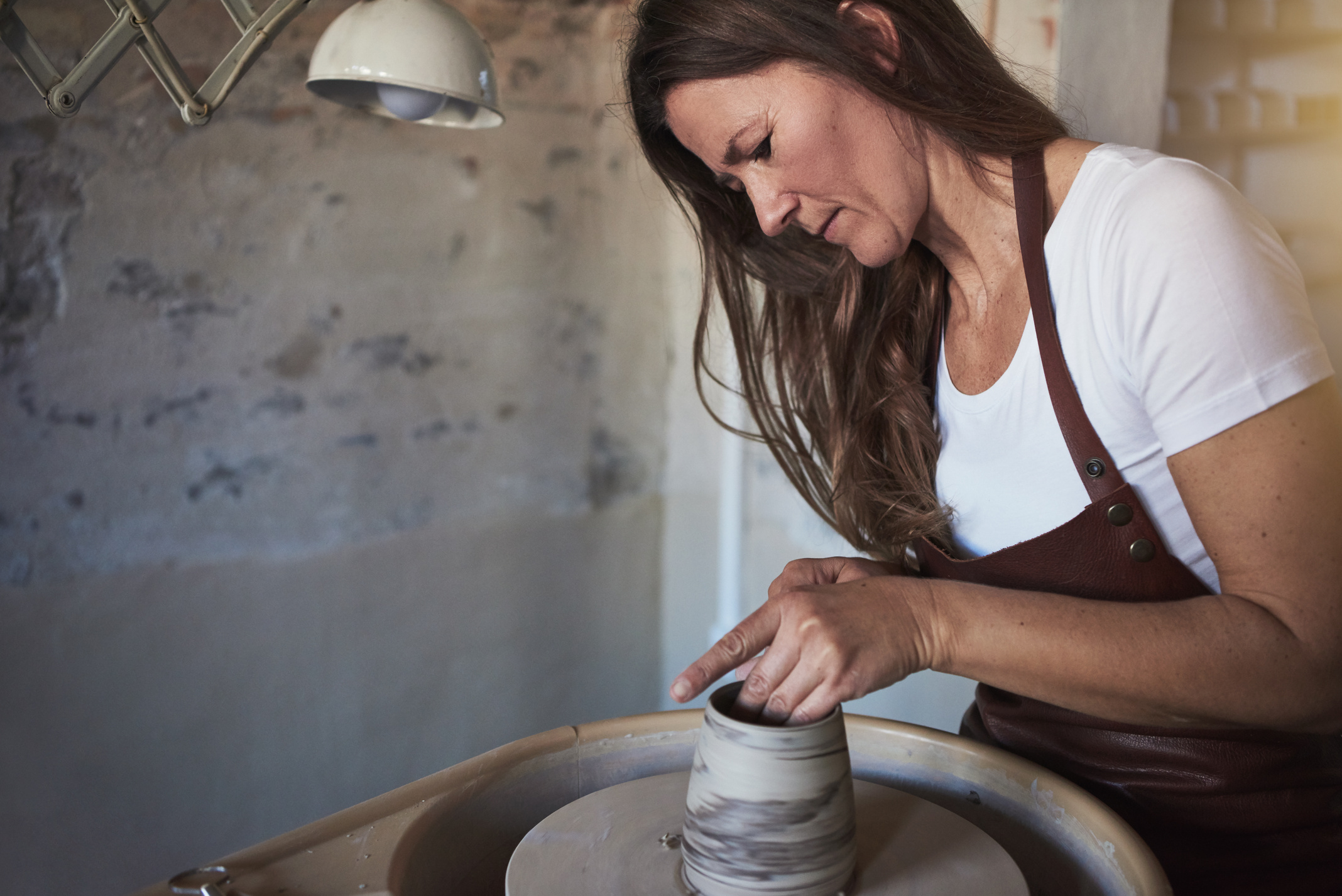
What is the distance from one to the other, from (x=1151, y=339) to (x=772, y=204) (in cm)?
45

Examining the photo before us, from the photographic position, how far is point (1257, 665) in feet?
2.65

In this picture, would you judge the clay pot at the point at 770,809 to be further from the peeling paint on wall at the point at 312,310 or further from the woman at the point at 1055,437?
the peeling paint on wall at the point at 312,310

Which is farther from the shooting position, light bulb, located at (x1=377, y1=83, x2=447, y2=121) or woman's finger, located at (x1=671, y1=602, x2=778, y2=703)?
light bulb, located at (x1=377, y1=83, x2=447, y2=121)

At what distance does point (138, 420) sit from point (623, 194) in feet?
4.25

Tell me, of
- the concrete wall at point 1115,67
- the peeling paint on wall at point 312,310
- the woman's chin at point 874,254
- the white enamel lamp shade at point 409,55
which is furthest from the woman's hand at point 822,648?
the peeling paint on wall at point 312,310

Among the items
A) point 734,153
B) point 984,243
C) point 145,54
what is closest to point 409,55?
point 145,54

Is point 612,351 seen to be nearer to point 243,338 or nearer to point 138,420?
point 243,338

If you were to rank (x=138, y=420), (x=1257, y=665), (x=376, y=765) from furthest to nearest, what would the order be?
(x=376, y=765) → (x=138, y=420) → (x=1257, y=665)

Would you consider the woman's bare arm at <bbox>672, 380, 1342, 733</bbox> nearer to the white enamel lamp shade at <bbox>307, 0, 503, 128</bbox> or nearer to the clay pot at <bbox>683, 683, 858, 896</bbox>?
the clay pot at <bbox>683, 683, 858, 896</bbox>

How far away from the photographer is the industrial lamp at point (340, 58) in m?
1.01

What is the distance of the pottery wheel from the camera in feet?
3.00

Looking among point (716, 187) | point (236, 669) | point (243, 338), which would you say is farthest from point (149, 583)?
point (716, 187)

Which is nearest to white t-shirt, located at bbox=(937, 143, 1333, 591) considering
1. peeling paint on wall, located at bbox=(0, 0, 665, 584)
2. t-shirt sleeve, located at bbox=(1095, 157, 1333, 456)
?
t-shirt sleeve, located at bbox=(1095, 157, 1333, 456)

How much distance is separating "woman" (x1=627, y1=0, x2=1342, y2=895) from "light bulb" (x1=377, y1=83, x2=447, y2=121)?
253mm
